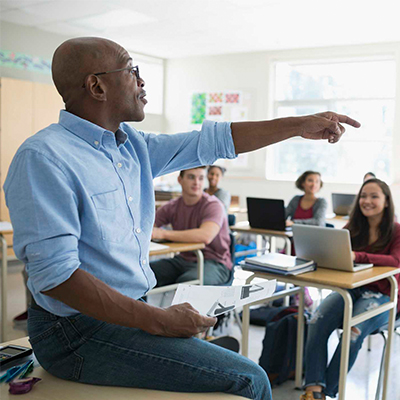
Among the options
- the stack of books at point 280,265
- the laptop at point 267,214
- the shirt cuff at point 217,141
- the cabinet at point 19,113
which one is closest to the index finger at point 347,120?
the shirt cuff at point 217,141

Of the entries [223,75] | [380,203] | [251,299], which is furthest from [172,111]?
[251,299]

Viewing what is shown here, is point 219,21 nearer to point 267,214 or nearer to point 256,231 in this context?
point 267,214

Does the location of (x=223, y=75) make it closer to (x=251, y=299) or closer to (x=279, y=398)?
(x=279, y=398)

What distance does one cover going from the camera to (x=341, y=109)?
7.53m

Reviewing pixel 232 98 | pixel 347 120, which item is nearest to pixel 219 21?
pixel 232 98

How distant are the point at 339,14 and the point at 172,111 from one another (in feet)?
12.5

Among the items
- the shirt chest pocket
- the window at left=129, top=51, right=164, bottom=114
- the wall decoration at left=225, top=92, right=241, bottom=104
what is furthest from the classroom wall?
the shirt chest pocket

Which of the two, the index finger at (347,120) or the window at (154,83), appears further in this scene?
the window at (154,83)

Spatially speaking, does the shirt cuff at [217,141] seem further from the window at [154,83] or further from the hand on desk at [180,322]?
A: the window at [154,83]

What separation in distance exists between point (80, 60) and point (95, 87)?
7 cm

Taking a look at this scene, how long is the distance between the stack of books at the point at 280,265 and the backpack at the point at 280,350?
466 mm

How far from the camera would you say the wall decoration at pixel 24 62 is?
21.1 ft

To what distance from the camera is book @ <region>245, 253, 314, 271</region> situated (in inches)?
94.1

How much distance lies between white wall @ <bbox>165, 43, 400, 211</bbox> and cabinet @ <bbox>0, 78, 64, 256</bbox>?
289cm
